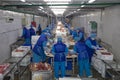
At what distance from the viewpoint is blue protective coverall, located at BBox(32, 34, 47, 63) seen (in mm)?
9734

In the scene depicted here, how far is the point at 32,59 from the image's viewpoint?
33.9 ft

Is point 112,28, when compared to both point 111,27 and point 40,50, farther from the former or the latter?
point 40,50

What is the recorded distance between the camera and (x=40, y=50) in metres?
9.90

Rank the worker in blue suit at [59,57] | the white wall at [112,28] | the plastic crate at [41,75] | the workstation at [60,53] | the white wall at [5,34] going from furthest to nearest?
1. the white wall at [112,28]
2. the white wall at [5,34]
3. the worker in blue suit at [59,57]
4. the workstation at [60,53]
5. the plastic crate at [41,75]

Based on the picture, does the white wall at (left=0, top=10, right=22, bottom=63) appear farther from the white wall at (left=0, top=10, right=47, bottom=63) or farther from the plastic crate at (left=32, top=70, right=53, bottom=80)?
the plastic crate at (left=32, top=70, right=53, bottom=80)

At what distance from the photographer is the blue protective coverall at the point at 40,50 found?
9.73 metres

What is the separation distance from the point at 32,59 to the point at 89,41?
9.42ft

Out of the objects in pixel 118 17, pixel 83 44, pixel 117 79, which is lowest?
pixel 117 79

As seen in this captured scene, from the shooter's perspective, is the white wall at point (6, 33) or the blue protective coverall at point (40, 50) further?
the white wall at point (6, 33)

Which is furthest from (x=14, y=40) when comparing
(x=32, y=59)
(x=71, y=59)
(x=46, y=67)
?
(x=46, y=67)

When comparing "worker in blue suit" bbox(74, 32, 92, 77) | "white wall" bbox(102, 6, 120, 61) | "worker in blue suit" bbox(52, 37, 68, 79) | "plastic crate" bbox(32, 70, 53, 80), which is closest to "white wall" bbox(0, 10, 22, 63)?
"worker in blue suit" bbox(52, 37, 68, 79)

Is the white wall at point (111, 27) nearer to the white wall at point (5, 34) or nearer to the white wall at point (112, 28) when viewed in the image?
the white wall at point (112, 28)

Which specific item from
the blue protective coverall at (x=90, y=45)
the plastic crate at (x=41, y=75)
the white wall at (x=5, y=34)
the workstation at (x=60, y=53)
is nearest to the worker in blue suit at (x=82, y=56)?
the workstation at (x=60, y=53)

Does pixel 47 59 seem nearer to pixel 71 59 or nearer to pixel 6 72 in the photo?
pixel 71 59
